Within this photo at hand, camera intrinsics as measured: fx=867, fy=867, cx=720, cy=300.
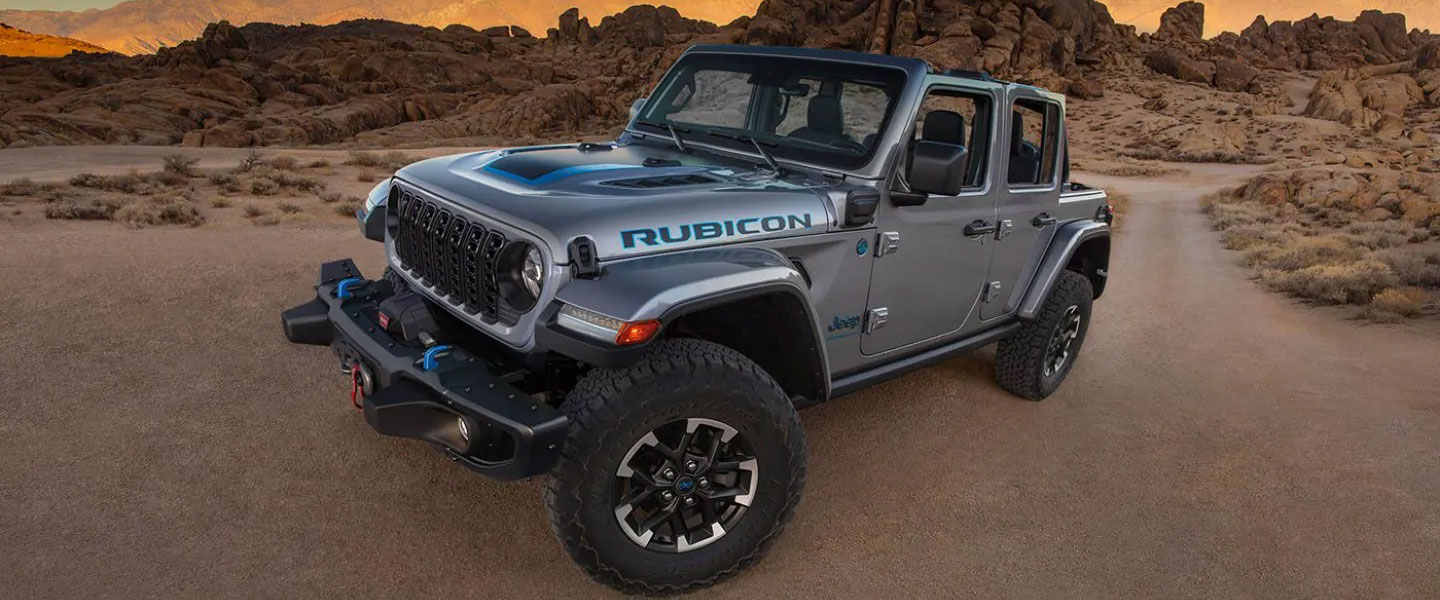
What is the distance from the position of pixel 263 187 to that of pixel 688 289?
10719mm

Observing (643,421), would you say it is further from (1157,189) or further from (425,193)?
(1157,189)

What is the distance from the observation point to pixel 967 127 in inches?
174

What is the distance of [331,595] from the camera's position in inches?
121

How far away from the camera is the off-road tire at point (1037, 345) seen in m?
5.07

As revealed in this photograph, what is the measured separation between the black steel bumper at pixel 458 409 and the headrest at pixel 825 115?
1.91 metres

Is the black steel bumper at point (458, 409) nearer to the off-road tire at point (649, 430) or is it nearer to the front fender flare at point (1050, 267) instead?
the off-road tire at point (649, 430)

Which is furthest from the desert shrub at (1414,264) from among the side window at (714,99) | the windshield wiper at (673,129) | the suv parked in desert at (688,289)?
the windshield wiper at (673,129)

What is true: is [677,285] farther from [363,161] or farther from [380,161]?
[380,161]

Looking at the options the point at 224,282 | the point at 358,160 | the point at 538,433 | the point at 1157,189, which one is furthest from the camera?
the point at 1157,189

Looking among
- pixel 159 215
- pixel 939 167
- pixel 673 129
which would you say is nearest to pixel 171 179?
pixel 159 215

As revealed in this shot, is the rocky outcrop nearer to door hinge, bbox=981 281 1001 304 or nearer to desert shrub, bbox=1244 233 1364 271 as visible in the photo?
desert shrub, bbox=1244 233 1364 271

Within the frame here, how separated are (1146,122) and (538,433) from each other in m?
42.6

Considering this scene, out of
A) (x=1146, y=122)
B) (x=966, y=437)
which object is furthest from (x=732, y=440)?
(x=1146, y=122)

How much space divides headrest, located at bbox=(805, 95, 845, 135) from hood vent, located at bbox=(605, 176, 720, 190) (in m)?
0.78
